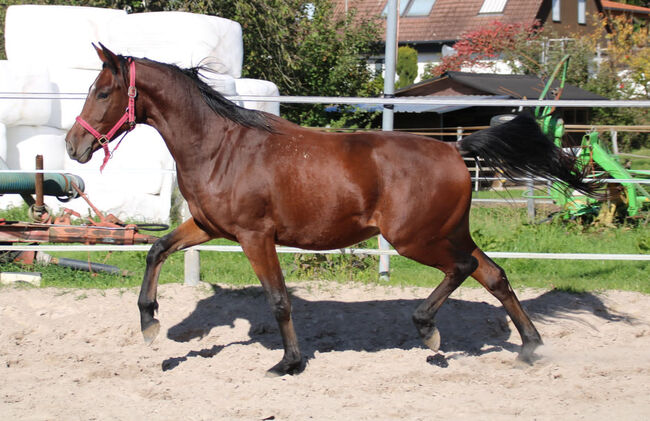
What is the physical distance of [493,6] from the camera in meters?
31.8

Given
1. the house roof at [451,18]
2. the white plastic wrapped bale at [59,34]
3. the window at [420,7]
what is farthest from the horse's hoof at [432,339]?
the window at [420,7]

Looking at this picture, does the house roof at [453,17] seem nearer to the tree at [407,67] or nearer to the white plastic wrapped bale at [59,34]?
the tree at [407,67]

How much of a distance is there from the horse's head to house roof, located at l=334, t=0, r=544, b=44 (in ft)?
86.6

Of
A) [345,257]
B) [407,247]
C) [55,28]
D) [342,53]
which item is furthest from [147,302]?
[342,53]

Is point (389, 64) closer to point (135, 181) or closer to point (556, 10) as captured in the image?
point (135, 181)

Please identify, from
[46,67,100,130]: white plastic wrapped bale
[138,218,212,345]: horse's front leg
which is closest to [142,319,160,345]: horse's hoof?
[138,218,212,345]: horse's front leg

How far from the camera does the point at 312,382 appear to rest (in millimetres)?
4367

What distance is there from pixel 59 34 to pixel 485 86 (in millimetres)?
11447

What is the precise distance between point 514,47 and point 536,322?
1857cm

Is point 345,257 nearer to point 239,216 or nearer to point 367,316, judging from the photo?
point 367,316

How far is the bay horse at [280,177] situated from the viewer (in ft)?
14.5

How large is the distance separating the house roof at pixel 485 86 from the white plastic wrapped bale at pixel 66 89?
9588 millimetres

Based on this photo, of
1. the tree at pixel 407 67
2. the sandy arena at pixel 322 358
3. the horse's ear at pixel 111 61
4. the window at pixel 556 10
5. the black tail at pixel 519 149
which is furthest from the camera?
the window at pixel 556 10

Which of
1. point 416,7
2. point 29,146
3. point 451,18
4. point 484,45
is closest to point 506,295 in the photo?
point 29,146
